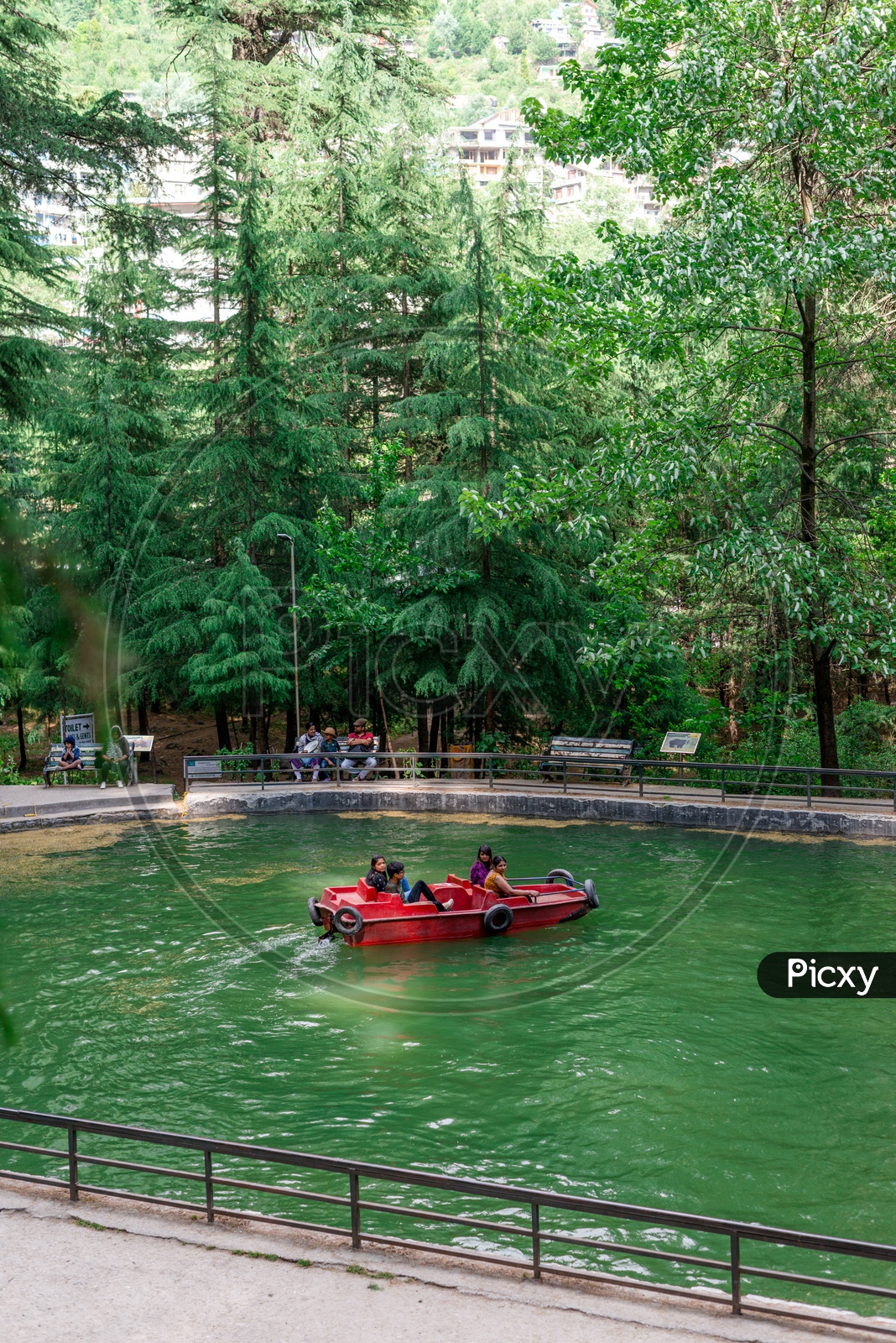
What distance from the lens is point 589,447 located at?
3466 cm

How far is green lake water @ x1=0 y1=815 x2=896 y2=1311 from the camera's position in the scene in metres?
9.59

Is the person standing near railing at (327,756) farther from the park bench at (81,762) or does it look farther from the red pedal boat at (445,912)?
the red pedal boat at (445,912)

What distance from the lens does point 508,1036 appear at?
12.8 m

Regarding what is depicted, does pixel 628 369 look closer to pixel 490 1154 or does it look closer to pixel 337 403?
pixel 337 403

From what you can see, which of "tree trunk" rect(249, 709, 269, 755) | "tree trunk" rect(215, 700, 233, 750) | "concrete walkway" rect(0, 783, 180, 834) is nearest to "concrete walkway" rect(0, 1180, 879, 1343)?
"concrete walkway" rect(0, 783, 180, 834)

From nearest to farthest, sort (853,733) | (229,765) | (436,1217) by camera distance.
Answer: (436,1217) < (853,733) < (229,765)

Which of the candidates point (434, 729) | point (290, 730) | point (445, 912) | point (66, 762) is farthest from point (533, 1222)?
point (290, 730)

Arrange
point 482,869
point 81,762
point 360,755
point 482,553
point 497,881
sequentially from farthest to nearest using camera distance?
1. point 482,553
2. point 81,762
3. point 360,755
4. point 482,869
5. point 497,881

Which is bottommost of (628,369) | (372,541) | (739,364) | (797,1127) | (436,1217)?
(797,1127)

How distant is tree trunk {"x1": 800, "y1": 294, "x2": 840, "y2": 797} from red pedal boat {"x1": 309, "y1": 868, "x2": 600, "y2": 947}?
9.58 metres

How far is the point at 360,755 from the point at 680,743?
24.7ft

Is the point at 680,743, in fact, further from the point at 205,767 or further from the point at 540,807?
the point at 205,767

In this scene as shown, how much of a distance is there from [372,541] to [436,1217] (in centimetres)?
2463

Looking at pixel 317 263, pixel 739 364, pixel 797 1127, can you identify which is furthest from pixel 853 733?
pixel 317 263
